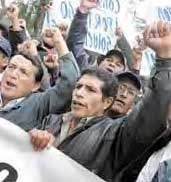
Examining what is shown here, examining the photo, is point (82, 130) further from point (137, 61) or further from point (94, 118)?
point (137, 61)

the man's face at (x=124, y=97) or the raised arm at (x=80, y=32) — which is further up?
the raised arm at (x=80, y=32)

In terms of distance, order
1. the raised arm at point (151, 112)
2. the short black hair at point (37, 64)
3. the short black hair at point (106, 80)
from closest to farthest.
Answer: the raised arm at point (151, 112)
the short black hair at point (106, 80)
the short black hair at point (37, 64)

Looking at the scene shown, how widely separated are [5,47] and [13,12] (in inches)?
3.6

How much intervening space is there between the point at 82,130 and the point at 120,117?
9 cm

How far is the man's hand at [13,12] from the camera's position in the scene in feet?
5.06

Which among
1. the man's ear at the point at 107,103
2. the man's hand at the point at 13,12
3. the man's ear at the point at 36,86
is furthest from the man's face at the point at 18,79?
the man's ear at the point at 107,103

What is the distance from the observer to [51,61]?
58.3 inches

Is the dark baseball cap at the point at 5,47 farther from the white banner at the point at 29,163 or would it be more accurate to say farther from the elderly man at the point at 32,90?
the white banner at the point at 29,163

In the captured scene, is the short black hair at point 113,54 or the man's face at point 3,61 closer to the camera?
the short black hair at point 113,54

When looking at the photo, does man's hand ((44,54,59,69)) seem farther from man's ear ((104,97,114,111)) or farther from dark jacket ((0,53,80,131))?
man's ear ((104,97,114,111))

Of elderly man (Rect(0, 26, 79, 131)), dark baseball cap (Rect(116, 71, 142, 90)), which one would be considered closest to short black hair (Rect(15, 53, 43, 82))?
elderly man (Rect(0, 26, 79, 131))

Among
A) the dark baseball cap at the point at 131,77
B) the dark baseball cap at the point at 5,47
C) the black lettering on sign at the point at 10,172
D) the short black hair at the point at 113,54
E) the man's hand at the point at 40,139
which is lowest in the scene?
the black lettering on sign at the point at 10,172

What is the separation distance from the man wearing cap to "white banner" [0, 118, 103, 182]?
15 cm

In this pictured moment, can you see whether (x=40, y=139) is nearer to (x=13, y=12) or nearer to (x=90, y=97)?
(x=90, y=97)
